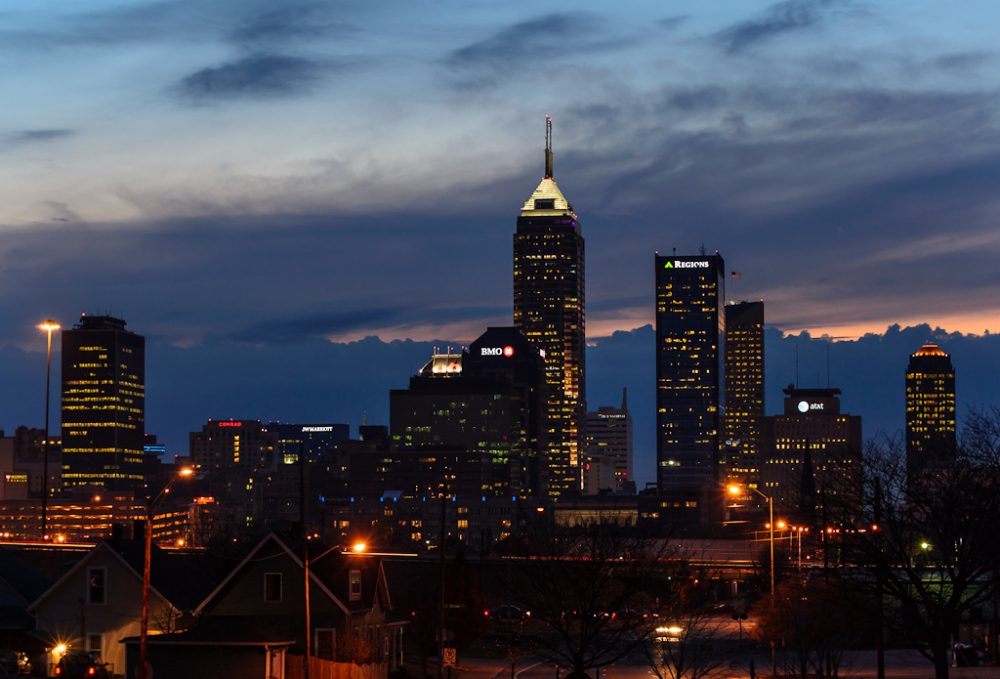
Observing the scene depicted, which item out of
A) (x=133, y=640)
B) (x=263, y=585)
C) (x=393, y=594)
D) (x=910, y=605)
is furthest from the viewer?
(x=393, y=594)

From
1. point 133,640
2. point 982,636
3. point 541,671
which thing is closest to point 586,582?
point 541,671

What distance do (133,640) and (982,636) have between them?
4835 cm

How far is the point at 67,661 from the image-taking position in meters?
71.5

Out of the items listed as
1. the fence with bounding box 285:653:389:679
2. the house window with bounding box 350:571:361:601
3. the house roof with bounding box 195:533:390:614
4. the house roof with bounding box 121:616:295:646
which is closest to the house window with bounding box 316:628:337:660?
the house roof with bounding box 195:533:390:614

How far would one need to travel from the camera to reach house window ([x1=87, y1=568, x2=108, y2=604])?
78500mm

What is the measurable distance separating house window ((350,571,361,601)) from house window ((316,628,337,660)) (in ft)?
7.12

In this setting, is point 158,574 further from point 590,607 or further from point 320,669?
point 590,607

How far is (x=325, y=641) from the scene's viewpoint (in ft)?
251

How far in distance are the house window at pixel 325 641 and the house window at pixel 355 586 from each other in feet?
7.12

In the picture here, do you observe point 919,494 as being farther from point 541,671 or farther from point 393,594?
point 393,594

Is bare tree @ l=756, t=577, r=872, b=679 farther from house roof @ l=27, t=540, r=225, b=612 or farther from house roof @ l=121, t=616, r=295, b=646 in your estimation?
house roof @ l=27, t=540, r=225, b=612

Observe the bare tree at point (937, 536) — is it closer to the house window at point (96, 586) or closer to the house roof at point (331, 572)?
the house roof at point (331, 572)

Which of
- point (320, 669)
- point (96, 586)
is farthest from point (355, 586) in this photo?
point (96, 586)

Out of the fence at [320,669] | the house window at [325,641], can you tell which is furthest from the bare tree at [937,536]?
the house window at [325,641]
